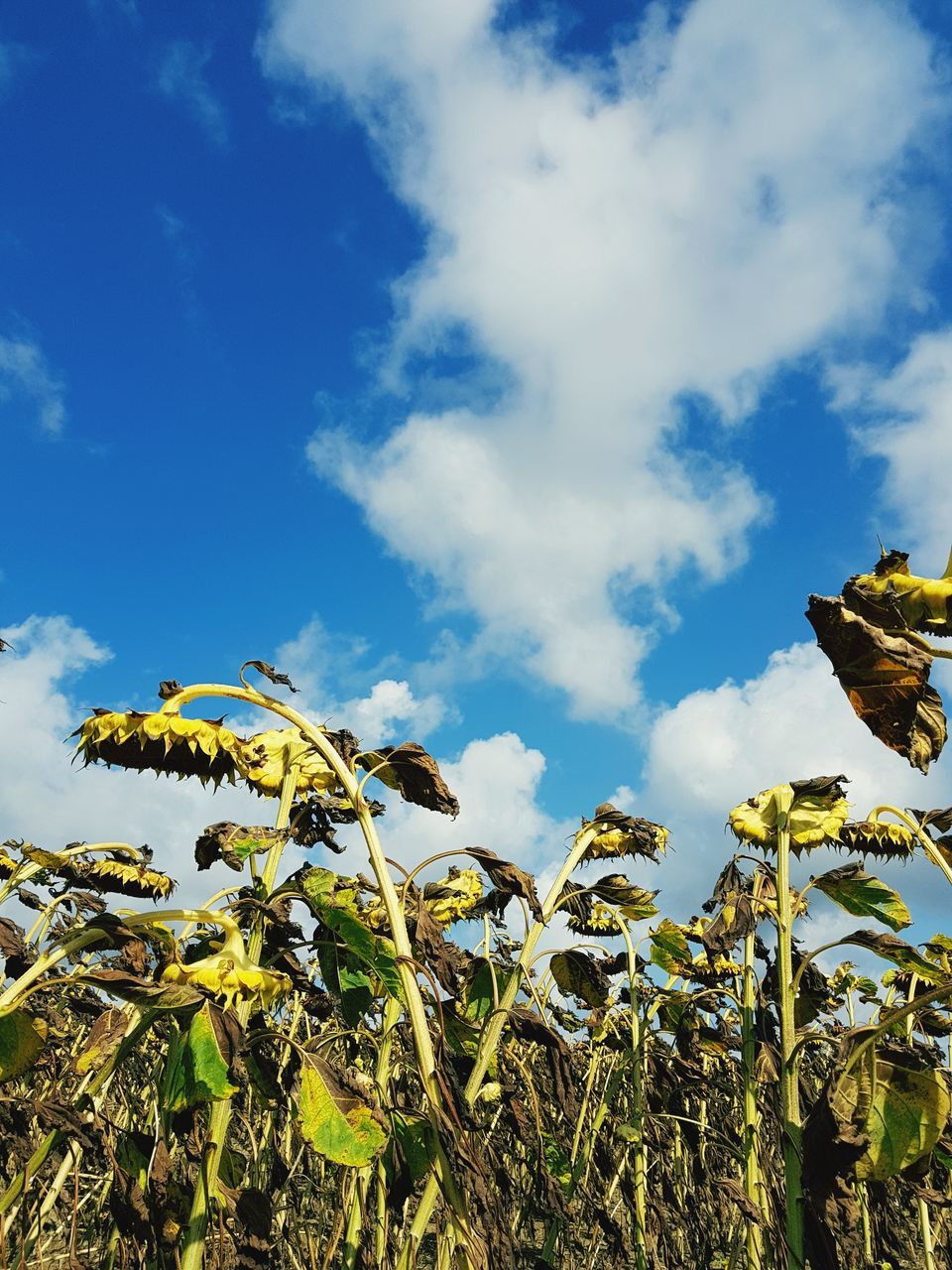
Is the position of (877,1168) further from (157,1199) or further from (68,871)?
(68,871)

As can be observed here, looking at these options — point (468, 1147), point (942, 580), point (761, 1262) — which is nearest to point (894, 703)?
point (942, 580)

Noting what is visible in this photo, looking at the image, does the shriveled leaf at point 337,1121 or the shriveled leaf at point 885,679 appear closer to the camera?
the shriveled leaf at point 885,679

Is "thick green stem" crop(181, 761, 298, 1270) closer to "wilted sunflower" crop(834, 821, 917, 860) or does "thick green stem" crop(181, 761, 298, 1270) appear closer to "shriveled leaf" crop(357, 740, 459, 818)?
"shriveled leaf" crop(357, 740, 459, 818)

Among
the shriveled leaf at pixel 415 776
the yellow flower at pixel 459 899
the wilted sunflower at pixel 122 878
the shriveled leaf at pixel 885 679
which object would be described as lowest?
the shriveled leaf at pixel 885 679

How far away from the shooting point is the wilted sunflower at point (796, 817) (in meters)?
3.52

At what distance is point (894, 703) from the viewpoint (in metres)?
1.43

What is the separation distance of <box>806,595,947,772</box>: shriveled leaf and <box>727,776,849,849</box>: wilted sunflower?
208 centimetres

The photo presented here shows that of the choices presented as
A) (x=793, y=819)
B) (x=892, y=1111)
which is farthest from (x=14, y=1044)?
(x=793, y=819)

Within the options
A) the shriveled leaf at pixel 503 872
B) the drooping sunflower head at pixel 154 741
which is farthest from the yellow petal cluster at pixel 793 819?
the drooping sunflower head at pixel 154 741

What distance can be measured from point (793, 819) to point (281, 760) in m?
2.01

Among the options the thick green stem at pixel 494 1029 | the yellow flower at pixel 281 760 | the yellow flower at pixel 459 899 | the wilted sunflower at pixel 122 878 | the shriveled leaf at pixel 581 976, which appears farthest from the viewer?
the yellow flower at pixel 459 899

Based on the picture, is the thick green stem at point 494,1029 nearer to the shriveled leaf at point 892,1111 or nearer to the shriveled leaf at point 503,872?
the shriveled leaf at point 503,872

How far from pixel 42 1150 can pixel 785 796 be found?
2.74 metres

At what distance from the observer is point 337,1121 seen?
6.66ft
